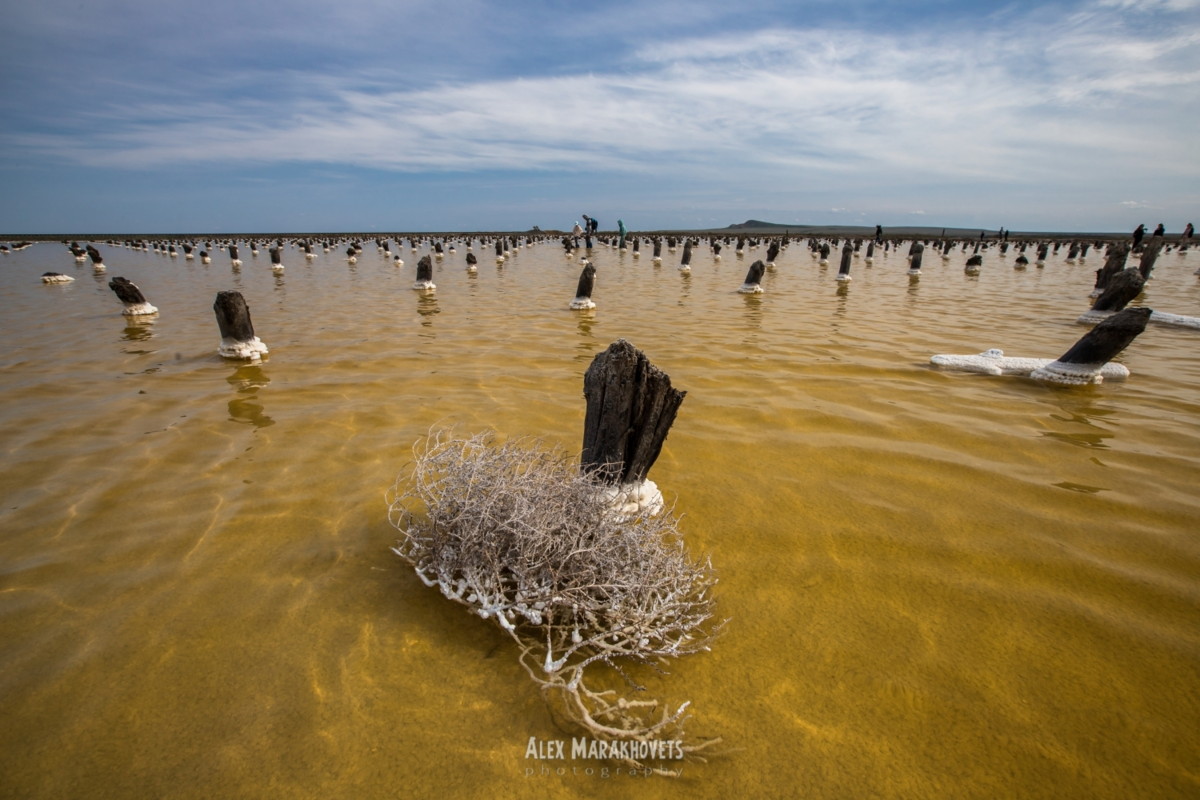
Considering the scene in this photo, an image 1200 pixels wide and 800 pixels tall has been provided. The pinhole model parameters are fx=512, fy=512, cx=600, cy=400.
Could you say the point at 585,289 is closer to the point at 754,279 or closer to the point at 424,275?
the point at 754,279

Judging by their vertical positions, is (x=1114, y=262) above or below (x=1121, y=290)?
above

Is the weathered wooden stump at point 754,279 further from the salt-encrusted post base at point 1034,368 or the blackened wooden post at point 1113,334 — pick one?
the blackened wooden post at point 1113,334

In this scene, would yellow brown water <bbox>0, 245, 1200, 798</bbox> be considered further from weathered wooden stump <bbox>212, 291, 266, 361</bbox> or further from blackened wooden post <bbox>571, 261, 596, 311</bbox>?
blackened wooden post <bbox>571, 261, 596, 311</bbox>

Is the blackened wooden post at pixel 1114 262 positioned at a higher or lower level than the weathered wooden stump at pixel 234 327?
higher

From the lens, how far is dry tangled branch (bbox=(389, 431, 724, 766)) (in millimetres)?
2398

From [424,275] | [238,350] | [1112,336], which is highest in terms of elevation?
[424,275]

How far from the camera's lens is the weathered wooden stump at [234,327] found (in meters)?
8.77

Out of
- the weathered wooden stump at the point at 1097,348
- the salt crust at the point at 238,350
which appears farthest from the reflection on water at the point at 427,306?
the weathered wooden stump at the point at 1097,348

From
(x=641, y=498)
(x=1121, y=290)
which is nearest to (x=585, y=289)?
(x=641, y=498)

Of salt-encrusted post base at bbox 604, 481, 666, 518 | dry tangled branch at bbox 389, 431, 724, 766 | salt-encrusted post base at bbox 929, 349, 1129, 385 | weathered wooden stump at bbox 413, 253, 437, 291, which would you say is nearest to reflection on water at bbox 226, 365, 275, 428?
dry tangled branch at bbox 389, 431, 724, 766

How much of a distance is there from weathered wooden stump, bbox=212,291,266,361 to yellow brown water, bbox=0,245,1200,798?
1.07 metres

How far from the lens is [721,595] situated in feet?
10.4

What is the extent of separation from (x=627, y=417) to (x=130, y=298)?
15616 mm

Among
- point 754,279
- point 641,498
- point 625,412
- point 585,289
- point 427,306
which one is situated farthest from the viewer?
point 754,279
